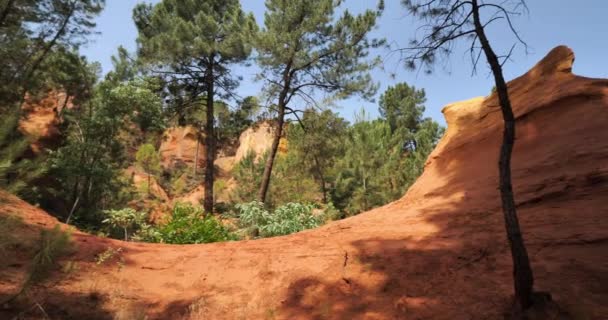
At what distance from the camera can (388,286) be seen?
14.6 feet

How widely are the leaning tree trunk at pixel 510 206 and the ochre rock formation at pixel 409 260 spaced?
29 cm

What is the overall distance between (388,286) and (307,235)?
241 centimetres

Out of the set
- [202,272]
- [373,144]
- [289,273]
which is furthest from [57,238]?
[373,144]

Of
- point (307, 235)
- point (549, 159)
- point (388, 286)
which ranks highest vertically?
point (549, 159)

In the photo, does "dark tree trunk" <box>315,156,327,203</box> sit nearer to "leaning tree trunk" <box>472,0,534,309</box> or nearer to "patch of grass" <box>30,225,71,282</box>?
"leaning tree trunk" <box>472,0,534,309</box>

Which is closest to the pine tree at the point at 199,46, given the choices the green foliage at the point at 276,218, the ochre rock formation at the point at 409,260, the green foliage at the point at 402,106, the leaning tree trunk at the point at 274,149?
the leaning tree trunk at the point at 274,149

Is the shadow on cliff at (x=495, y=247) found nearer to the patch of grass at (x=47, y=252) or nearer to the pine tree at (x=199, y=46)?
the patch of grass at (x=47, y=252)

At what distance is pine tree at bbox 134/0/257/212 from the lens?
16078mm

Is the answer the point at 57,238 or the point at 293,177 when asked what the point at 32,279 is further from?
the point at 293,177

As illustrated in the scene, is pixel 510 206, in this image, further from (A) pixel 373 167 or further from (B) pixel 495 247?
(A) pixel 373 167

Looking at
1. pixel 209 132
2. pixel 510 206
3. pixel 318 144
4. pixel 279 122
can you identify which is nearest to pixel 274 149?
pixel 279 122

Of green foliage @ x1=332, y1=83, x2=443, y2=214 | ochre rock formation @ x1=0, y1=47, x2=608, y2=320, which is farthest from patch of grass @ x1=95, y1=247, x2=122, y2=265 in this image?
green foliage @ x1=332, y1=83, x2=443, y2=214

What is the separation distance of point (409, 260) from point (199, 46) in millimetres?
14039

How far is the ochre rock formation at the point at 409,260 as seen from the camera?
4000mm
